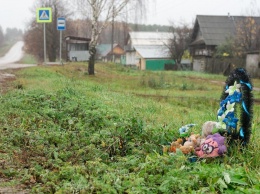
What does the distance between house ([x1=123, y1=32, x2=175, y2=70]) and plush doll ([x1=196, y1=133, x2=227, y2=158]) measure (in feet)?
160

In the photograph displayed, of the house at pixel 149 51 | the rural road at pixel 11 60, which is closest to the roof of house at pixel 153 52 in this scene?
the house at pixel 149 51

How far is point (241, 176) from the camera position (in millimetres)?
3639

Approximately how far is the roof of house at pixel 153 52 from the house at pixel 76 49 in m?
23.3

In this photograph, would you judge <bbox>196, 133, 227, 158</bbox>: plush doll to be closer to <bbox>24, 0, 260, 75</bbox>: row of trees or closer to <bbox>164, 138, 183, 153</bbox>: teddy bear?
<bbox>164, 138, 183, 153</bbox>: teddy bear

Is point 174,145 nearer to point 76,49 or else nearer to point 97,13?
point 97,13

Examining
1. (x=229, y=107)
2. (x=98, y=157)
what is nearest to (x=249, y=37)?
(x=229, y=107)

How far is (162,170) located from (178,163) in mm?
280

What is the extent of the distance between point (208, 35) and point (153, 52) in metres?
16.3

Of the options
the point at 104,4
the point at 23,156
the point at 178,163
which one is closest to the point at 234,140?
the point at 178,163

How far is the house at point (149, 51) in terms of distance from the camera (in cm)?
5722

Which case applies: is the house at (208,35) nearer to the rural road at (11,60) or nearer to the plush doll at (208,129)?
the rural road at (11,60)

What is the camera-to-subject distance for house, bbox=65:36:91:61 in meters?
34.7

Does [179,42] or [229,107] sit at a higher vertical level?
Result: [179,42]

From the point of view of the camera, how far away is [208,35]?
4456 centimetres
